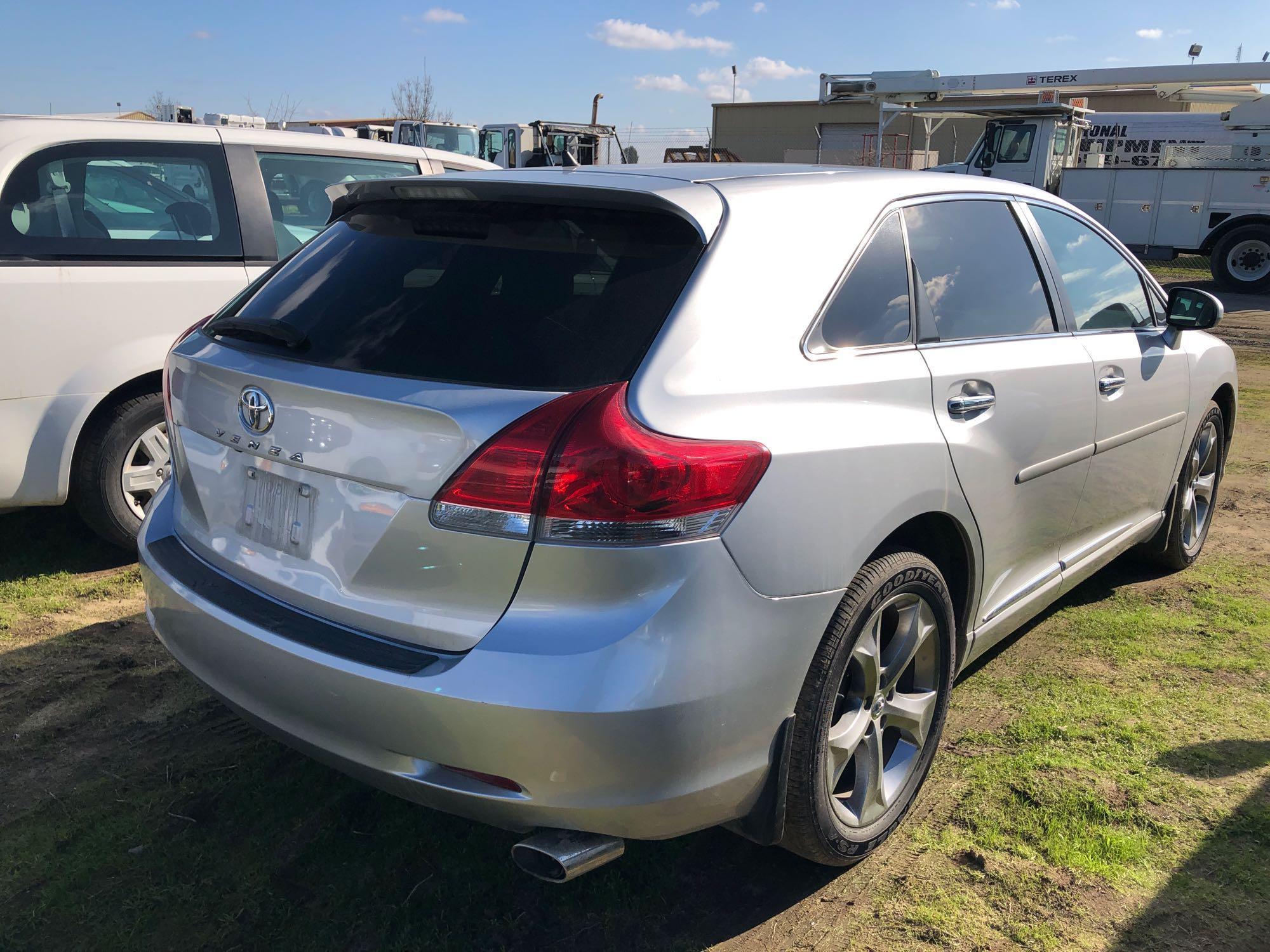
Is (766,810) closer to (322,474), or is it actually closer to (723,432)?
(723,432)

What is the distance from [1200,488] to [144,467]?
4959mm

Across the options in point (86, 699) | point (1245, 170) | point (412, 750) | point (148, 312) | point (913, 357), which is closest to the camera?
point (412, 750)

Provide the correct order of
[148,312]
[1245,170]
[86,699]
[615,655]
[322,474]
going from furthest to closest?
[1245,170] < [148,312] < [86,699] < [322,474] < [615,655]

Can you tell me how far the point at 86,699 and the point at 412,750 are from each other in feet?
6.49

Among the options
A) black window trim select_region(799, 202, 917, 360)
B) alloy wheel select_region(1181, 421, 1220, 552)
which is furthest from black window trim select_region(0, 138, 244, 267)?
alloy wheel select_region(1181, 421, 1220, 552)

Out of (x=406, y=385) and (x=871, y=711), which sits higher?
(x=406, y=385)

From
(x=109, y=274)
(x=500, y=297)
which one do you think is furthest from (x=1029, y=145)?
(x=500, y=297)

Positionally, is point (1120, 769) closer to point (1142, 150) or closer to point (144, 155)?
point (144, 155)

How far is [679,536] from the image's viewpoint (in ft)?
6.44

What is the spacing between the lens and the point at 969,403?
2762 mm

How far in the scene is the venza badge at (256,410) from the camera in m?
2.29

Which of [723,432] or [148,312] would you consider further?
[148,312]

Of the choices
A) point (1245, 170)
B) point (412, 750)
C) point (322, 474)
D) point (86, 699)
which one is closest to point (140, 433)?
point (86, 699)

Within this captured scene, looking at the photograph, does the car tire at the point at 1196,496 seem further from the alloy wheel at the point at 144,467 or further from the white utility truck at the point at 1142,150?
the white utility truck at the point at 1142,150
